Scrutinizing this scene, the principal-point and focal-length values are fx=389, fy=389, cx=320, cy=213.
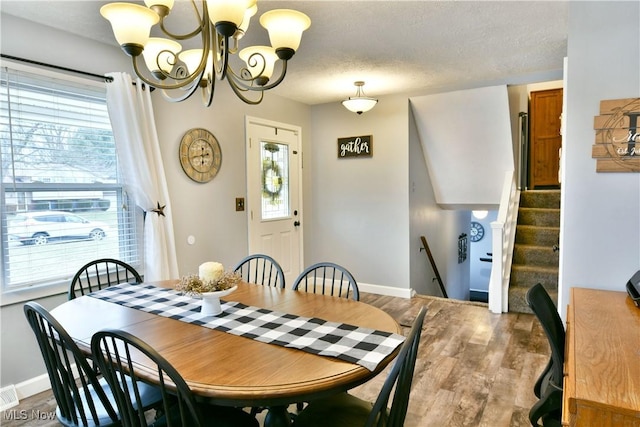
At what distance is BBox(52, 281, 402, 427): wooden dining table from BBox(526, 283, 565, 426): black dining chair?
0.62m

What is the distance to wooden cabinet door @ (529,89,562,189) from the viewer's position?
5.80 metres

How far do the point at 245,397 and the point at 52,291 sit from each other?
7.14 feet

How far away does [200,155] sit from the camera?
3701 millimetres

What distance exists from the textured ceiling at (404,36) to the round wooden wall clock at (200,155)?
98 centimetres

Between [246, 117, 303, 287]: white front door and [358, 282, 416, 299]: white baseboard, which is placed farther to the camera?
[358, 282, 416, 299]: white baseboard

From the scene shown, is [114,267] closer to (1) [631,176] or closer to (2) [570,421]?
(2) [570,421]

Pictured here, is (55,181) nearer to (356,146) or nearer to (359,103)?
(359,103)

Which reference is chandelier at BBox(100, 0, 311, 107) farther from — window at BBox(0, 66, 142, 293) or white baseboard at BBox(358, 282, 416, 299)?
white baseboard at BBox(358, 282, 416, 299)

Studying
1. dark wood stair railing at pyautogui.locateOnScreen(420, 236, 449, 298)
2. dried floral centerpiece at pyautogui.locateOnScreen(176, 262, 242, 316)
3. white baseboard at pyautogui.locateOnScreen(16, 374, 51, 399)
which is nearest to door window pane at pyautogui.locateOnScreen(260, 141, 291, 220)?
dark wood stair railing at pyautogui.locateOnScreen(420, 236, 449, 298)

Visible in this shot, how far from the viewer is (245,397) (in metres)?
1.21

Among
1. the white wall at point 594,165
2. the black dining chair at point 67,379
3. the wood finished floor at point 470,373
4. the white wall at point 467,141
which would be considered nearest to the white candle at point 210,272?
the black dining chair at point 67,379

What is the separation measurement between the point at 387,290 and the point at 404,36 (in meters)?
3.07

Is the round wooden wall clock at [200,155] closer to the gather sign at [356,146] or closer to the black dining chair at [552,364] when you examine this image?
the gather sign at [356,146]

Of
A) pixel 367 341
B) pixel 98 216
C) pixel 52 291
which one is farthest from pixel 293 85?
pixel 367 341
